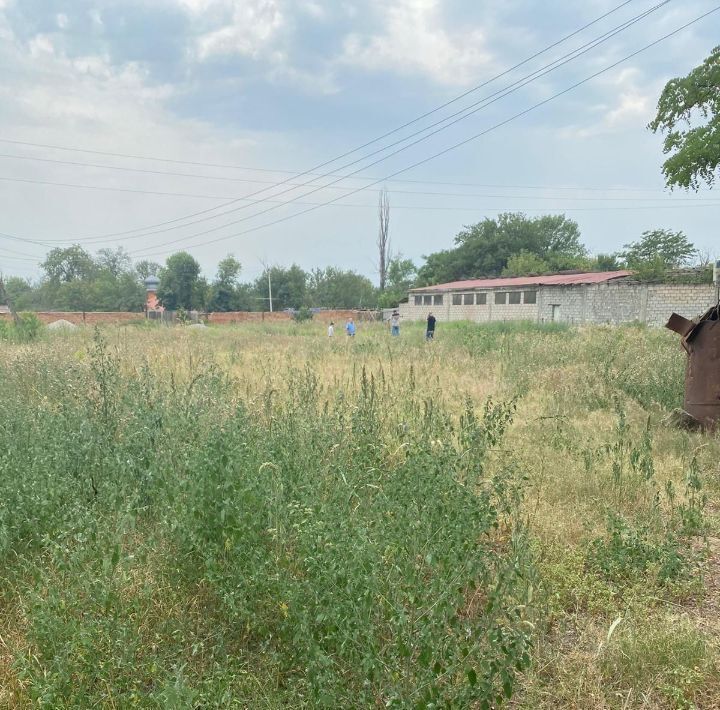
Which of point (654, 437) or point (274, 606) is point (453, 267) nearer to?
point (654, 437)

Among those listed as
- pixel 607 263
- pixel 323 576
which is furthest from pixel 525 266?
pixel 323 576

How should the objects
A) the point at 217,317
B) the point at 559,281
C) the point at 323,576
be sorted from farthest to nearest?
the point at 217,317 < the point at 559,281 < the point at 323,576

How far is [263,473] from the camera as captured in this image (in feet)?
9.27

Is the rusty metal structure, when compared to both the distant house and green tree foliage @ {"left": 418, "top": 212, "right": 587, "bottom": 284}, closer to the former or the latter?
the distant house

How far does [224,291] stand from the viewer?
54.6m

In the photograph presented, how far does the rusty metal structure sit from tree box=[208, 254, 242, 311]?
50.6 metres

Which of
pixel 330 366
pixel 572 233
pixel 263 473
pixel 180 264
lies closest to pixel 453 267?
pixel 572 233

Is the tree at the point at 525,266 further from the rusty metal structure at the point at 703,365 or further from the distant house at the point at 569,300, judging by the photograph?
the rusty metal structure at the point at 703,365

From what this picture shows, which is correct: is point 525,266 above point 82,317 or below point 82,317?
above

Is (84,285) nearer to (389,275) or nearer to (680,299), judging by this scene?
(389,275)

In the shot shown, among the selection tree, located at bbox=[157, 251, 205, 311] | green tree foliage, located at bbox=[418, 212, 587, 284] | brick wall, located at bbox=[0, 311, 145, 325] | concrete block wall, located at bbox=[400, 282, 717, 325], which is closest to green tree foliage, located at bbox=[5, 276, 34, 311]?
tree, located at bbox=[157, 251, 205, 311]

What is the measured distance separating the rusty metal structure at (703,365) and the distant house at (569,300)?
17.6 metres

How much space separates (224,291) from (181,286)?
13.6 feet

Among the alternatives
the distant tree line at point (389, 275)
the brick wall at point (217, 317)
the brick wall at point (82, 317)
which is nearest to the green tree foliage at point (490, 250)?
the distant tree line at point (389, 275)
